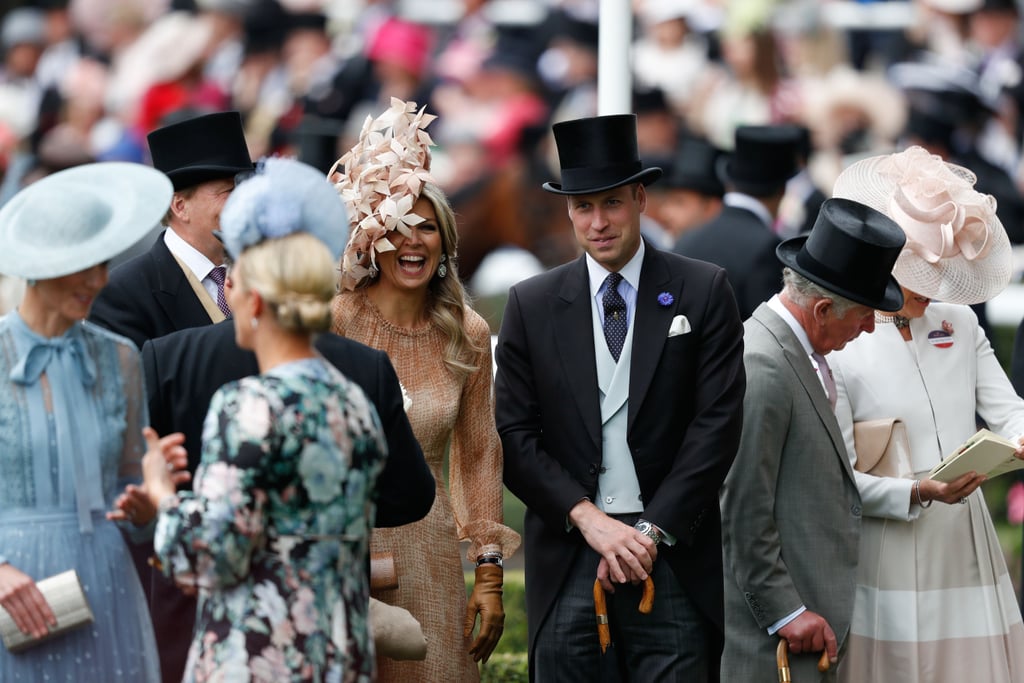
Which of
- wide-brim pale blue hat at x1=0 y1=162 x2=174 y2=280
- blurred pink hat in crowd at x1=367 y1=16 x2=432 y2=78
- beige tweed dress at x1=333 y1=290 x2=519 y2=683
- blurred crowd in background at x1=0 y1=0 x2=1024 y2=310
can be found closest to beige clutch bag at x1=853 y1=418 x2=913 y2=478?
beige tweed dress at x1=333 y1=290 x2=519 y2=683

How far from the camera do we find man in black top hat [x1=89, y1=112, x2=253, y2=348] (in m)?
4.84

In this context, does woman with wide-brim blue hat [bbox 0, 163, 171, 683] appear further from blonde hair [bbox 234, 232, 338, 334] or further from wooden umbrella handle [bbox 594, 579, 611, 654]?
wooden umbrella handle [bbox 594, 579, 611, 654]

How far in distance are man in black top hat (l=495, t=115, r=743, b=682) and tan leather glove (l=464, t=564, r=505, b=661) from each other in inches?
6.0

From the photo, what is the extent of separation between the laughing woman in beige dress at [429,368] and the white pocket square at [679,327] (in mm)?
595

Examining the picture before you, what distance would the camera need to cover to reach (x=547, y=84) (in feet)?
44.5

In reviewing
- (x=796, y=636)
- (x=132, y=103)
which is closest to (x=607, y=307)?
(x=796, y=636)

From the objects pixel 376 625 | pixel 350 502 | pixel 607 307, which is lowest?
pixel 376 625

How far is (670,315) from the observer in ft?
16.2

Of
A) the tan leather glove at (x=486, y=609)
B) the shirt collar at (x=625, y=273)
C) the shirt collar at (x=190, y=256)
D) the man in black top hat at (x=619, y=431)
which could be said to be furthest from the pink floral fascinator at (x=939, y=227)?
the shirt collar at (x=190, y=256)

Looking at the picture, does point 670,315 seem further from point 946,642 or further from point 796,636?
point 946,642

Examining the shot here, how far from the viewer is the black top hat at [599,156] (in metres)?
4.99

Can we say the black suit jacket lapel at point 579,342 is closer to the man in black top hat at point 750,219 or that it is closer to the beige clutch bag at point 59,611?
the beige clutch bag at point 59,611

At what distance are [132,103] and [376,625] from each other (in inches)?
461

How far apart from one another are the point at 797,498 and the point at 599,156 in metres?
1.20
